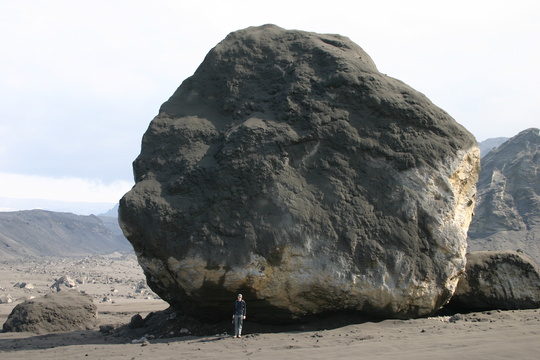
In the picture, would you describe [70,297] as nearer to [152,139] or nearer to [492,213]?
[152,139]

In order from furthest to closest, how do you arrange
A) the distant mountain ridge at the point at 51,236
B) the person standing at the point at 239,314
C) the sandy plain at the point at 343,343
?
1. the distant mountain ridge at the point at 51,236
2. the person standing at the point at 239,314
3. the sandy plain at the point at 343,343

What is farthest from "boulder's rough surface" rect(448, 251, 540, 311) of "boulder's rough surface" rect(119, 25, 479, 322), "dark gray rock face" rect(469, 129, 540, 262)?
"dark gray rock face" rect(469, 129, 540, 262)

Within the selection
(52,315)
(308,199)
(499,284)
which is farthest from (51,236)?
(499,284)

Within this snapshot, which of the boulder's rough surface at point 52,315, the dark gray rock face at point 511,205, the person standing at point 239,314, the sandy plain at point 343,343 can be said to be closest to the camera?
the sandy plain at point 343,343

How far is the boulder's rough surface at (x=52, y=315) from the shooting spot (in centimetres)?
1202

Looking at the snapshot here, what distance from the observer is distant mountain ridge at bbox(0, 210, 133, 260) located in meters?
66.2

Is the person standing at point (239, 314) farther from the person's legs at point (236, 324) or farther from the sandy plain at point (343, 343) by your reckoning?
the sandy plain at point (343, 343)

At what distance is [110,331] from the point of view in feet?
37.1

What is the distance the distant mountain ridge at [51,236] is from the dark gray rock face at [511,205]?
46319 millimetres

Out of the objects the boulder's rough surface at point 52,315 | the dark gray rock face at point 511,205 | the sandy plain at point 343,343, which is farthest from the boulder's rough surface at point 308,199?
the dark gray rock face at point 511,205

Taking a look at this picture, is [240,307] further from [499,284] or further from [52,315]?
[52,315]

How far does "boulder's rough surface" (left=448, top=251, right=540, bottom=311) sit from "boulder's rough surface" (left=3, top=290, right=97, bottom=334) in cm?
785

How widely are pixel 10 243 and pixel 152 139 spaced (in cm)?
6090

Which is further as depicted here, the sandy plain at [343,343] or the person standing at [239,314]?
the person standing at [239,314]
